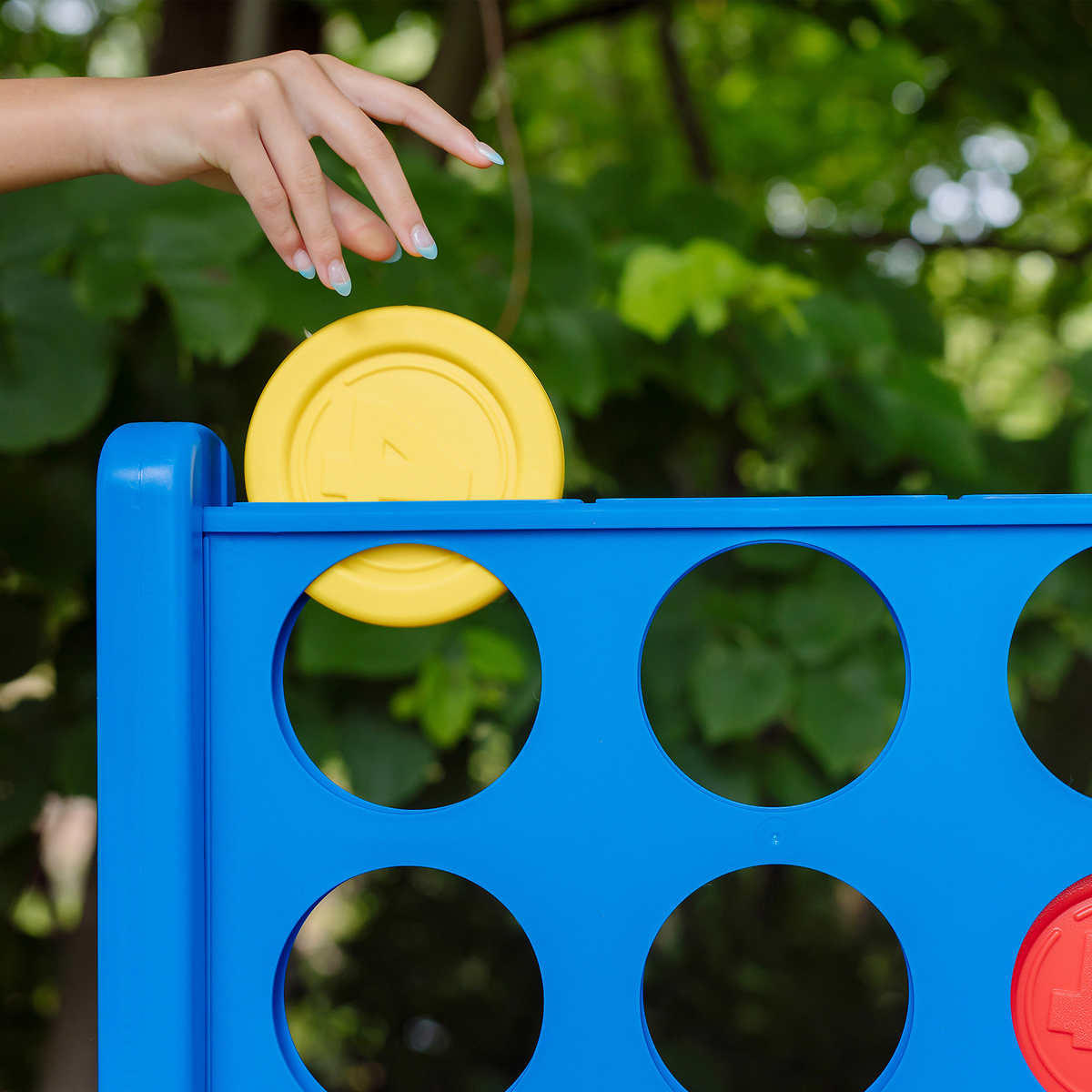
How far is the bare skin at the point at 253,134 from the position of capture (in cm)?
42

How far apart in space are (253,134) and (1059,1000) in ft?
1.67

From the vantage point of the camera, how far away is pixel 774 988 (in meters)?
1.69

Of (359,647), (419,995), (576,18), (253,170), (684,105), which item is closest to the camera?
(253,170)

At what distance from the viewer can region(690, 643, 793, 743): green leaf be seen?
87 centimetres

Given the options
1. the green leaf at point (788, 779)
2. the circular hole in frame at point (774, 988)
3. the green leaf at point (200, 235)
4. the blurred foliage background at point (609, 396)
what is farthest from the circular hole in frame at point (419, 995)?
the green leaf at point (200, 235)

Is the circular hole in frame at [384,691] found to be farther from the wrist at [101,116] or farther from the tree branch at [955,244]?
the tree branch at [955,244]

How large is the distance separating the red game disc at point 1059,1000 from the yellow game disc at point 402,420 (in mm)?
298

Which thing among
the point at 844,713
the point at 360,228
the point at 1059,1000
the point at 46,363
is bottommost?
the point at 1059,1000

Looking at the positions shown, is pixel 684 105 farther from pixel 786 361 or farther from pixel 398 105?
pixel 398 105

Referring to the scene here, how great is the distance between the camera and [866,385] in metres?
0.94

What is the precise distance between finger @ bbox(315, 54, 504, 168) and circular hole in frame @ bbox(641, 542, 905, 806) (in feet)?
1.73

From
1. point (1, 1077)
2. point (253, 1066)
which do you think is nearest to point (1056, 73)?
point (253, 1066)

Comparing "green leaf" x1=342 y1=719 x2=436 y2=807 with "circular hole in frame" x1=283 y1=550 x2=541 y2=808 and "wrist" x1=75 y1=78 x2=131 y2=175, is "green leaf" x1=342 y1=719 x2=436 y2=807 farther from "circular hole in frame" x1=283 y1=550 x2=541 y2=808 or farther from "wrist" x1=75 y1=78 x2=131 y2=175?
"wrist" x1=75 y1=78 x2=131 y2=175

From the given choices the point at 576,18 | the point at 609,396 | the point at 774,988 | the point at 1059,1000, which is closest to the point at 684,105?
the point at 576,18
